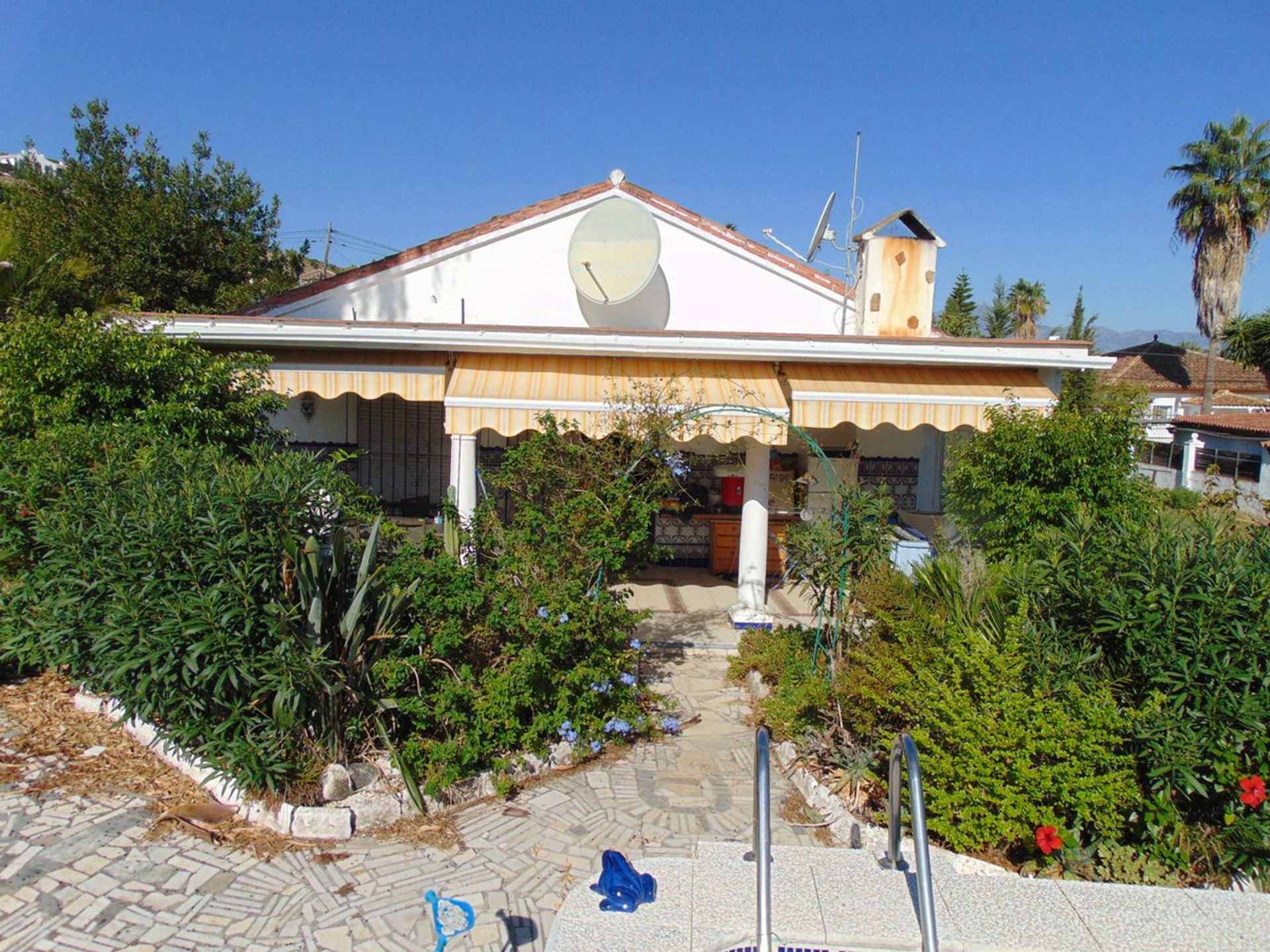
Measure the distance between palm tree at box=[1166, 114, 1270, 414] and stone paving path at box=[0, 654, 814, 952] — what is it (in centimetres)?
6070

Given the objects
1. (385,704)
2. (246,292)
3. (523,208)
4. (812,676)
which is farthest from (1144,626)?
(246,292)

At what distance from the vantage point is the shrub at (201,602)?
22.3 feet

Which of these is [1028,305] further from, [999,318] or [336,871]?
[336,871]

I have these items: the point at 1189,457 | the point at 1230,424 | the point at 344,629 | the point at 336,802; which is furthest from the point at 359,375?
the point at 1189,457

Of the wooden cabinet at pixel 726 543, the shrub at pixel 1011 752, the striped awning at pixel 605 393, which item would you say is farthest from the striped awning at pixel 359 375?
the shrub at pixel 1011 752

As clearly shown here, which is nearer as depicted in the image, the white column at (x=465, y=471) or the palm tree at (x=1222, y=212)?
the white column at (x=465, y=471)

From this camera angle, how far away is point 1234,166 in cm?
5312

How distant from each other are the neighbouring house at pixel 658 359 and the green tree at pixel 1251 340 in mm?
37232

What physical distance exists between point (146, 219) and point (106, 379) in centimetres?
1614

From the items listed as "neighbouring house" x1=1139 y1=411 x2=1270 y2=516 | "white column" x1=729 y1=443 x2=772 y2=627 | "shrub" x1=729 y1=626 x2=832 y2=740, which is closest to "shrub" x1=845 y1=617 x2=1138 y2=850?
"shrub" x1=729 y1=626 x2=832 y2=740

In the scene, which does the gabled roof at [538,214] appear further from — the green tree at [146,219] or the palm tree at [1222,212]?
the palm tree at [1222,212]

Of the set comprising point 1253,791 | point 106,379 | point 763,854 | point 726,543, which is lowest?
point 763,854

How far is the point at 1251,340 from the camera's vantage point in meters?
43.5

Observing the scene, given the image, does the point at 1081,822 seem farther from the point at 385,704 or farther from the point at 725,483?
the point at 725,483
